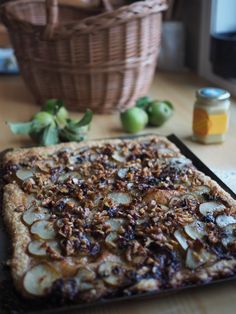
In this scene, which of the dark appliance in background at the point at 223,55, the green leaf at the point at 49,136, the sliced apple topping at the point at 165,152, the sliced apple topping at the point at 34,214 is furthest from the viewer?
the dark appliance in background at the point at 223,55

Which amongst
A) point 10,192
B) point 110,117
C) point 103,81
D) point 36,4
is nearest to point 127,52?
point 103,81

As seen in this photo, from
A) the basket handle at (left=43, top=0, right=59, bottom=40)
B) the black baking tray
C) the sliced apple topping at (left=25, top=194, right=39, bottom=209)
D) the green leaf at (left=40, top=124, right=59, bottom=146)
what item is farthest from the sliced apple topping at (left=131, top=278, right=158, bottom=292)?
the basket handle at (left=43, top=0, right=59, bottom=40)

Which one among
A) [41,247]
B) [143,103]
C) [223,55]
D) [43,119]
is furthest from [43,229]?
[223,55]

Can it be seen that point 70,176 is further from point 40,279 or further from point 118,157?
point 40,279

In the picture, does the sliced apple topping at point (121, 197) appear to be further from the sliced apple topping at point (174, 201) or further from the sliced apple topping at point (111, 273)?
the sliced apple topping at point (111, 273)

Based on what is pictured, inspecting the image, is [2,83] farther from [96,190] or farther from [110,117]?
[96,190]

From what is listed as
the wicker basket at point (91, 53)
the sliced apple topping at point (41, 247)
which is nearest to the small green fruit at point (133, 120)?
the wicker basket at point (91, 53)

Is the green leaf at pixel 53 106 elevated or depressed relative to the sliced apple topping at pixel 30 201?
elevated
